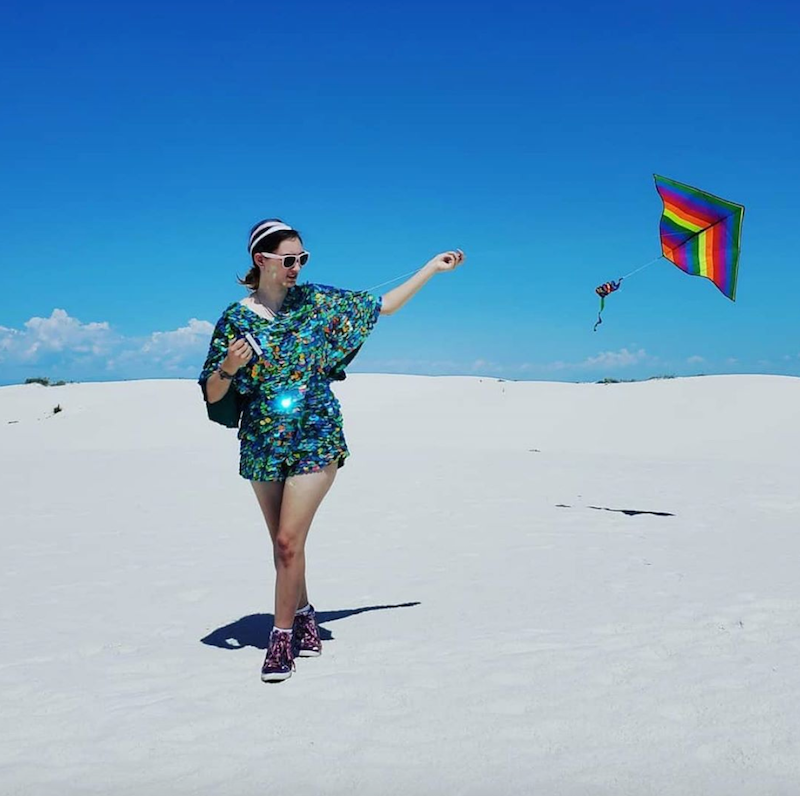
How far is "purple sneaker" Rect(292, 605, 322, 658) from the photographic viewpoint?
181 inches

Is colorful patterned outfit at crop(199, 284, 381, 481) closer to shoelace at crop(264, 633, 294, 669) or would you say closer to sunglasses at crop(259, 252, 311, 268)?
sunglasses at crop(259, 252, 311, 268)

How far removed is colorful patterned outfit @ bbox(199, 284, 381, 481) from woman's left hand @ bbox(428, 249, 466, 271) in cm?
67

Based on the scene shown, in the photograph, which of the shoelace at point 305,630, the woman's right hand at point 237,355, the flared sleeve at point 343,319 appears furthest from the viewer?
the shoelace at point 305,630

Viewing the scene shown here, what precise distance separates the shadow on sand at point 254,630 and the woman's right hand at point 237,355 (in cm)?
186

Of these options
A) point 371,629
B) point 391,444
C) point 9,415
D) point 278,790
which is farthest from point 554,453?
point 9,415

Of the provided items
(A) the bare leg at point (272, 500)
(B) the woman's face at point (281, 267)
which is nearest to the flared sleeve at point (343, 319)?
(B) the woman's face at point (281, 267)

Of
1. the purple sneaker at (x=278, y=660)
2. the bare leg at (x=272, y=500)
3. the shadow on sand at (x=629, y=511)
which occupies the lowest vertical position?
the purple sneaker at (x=278, y=660)

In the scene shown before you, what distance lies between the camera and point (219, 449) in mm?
16219

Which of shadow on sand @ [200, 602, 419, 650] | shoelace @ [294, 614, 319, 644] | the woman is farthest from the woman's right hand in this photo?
shadow on sand @ [200, 602, 419, 650]

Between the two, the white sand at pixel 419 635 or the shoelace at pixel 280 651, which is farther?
the shoelace at pixel 280 651

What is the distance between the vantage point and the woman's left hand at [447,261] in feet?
15.3

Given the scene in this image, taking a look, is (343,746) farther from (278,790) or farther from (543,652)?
(543,652)

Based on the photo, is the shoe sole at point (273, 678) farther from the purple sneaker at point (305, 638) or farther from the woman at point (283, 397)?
the purple sneaker at point (305, 638)

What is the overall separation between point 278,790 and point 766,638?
2944 millimetres
